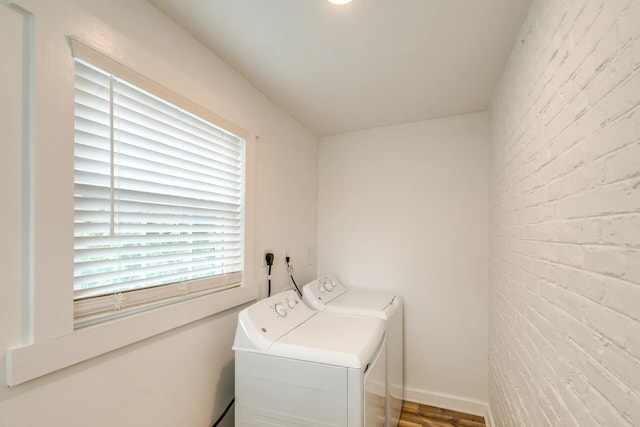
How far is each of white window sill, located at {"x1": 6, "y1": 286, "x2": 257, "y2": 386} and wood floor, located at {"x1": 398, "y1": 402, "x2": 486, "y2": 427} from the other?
5.62 feet

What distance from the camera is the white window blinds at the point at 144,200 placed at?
1021 millimetres

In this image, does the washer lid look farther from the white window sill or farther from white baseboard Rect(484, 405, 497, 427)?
white baseboard Rect(484, 405, 497, 427)

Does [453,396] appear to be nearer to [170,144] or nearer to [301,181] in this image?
[301,181]

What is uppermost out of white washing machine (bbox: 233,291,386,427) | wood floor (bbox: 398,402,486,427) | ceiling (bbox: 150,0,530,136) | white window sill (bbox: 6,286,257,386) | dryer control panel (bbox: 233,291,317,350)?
ceiling (bbox: 150,0,530,136)

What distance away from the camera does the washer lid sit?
50.4 inches

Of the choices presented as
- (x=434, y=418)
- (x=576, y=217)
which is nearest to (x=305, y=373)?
(x=576, y=217)

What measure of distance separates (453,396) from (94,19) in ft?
10.2

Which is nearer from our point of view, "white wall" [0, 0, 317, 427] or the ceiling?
"white wall" [0, 0, 317, 427]

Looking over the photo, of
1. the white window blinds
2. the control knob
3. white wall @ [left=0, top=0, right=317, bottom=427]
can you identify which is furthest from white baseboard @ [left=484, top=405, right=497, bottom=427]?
the white window blinds

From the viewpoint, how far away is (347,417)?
1.24 metres

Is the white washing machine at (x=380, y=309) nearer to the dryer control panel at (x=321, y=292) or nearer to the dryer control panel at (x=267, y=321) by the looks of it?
the dryer control panel at (x=321, y=292)

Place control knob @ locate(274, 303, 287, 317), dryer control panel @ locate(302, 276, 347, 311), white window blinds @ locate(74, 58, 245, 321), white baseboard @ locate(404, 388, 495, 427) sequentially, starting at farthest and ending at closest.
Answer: white baseboard @ locate(404, 388, 495, 427) < dryer control panel @ locate(302, 276, 347, 311) < control knob @ locate(274, 303, 287, 317) < white window blinds @ locate(74, 58, 245, 321)

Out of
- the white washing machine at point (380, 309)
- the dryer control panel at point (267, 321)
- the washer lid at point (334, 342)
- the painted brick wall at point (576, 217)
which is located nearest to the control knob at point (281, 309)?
the dryer control panel at point (267, 321)

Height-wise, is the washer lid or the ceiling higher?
the ceiling
